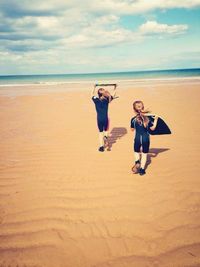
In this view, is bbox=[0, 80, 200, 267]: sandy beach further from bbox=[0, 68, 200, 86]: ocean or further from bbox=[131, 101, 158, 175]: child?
bbox=[0, 68, 200, 86]: ocean

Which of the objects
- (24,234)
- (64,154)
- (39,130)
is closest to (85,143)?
(64,154)

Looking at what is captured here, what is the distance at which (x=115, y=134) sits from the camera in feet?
28.8

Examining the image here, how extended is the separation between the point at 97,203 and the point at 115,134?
180 inches

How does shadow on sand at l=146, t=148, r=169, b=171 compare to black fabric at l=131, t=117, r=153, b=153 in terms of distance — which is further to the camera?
shadow on sand at l=146, t=148, r=169, b=171

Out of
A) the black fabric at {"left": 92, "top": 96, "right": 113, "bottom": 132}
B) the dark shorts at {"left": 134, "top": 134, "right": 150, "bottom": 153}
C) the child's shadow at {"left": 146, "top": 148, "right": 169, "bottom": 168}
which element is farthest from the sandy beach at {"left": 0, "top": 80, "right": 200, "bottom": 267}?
the black fabric at {"left": 92, "top": 96, "right": 113, "bottom": 132}

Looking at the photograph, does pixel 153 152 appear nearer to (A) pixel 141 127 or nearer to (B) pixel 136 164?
(B) pixel 136 164

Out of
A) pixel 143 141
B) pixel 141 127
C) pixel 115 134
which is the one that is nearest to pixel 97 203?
pixel 143 141

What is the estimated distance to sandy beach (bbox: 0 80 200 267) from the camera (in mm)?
3299

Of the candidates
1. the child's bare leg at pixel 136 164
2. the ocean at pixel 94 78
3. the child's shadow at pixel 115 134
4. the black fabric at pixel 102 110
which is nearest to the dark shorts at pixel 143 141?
the child's bare leg at pixel 136 164

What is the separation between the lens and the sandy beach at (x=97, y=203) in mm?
3299

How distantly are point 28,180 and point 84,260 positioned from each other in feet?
8.75

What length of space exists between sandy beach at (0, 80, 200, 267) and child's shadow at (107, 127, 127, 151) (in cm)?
10

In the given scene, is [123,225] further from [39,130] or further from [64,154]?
[39,130]

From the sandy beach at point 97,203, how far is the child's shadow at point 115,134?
0.10 meters
